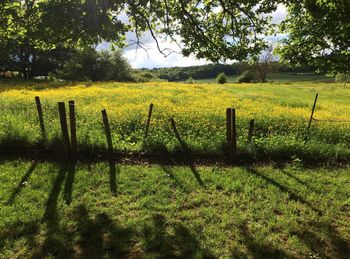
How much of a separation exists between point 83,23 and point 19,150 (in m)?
5.03

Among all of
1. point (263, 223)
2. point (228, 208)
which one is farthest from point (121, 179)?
point (263, 223)

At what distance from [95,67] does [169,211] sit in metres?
57.5

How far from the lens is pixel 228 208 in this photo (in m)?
8.20

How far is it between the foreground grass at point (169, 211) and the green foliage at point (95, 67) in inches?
2081

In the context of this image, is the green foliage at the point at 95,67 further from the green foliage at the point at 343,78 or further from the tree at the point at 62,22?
the tree at the point at 62,22

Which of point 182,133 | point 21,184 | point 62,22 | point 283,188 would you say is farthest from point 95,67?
point 283,188

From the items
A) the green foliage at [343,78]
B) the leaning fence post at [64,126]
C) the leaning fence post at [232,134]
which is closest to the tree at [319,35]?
the leaning fence post at [232,134]

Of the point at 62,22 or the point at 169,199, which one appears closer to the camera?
the point at 169,199

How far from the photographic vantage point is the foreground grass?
6457 mm

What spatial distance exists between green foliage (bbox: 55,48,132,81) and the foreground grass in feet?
173

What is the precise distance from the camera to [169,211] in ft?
25.9

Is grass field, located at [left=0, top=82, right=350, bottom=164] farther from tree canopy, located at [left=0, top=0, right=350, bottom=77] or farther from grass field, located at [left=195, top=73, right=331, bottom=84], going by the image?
grass field, located at [left=195, top=73, right=331, bottom=84]

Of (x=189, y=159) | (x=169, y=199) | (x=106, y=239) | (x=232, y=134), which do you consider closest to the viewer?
(x=106, y=239)

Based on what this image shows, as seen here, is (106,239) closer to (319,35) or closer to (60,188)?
(60,188)
